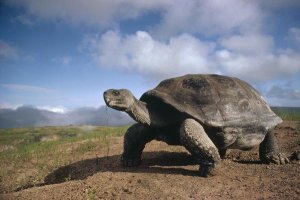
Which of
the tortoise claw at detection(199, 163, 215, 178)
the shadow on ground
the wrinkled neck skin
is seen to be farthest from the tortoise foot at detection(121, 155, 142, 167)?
the tortoise claw at detection(199, 163, 215, 178)

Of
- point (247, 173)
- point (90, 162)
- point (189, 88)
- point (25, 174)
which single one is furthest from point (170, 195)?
point (25, 174)

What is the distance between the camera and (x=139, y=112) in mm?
7660

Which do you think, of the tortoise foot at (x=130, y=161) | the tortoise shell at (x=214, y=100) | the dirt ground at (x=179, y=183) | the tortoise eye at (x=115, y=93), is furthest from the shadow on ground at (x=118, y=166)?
the tortoise eye at (x=115, y=93)

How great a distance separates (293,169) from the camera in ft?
24.2

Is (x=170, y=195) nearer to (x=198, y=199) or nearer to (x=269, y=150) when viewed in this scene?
(x=198, y=199)

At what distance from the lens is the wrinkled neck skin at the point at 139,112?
297 inches

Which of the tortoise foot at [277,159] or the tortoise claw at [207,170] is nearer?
the tortoise claw at [207,170]

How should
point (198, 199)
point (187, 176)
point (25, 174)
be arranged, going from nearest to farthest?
1. point (198, 199)
2. point (187, 176)
3. point (25, 174)

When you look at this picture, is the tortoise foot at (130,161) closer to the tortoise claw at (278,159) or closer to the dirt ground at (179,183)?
the dirt ground at (179,183)

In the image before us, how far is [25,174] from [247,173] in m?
6.77

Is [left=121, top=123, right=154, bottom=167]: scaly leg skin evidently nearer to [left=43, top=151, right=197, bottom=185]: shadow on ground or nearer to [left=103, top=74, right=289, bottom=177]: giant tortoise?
[left=103, top=74, right=289, bottom=177]: giant tortoise

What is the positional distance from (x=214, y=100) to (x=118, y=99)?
2241 millimetres

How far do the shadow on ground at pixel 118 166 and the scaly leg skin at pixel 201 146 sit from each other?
421mm

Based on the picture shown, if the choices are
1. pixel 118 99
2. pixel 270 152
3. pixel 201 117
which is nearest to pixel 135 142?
pixel 118 99
